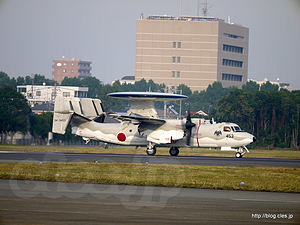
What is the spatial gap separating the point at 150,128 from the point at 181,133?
2.77 m

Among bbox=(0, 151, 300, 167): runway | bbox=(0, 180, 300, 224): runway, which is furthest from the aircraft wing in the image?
bbox=(0, 180, 300, 224): runway

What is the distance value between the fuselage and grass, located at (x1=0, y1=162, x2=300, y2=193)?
13237mm

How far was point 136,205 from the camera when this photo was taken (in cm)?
1377

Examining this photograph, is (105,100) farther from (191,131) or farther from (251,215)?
(251,215)

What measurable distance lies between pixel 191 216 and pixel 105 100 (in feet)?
449

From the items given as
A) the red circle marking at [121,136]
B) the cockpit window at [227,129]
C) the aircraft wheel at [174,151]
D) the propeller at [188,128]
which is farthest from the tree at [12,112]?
the cockpit window at [227,129]

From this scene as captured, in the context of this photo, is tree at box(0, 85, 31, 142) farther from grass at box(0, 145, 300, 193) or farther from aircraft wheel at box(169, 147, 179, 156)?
grass at box(0, 145, 300, 193)

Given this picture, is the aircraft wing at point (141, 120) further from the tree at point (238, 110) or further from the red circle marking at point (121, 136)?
the tree at point (238, 110)

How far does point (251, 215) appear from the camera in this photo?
1267cm

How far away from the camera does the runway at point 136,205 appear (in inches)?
464

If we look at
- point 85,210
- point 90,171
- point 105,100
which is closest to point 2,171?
point 90,171

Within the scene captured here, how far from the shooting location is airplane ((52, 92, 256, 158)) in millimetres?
39938

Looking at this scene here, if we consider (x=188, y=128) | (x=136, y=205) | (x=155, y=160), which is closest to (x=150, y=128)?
(x=188, y=128)

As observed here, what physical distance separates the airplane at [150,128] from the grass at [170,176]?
520 inches
